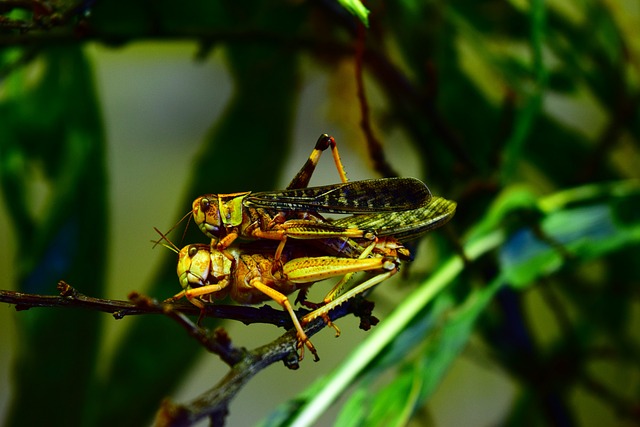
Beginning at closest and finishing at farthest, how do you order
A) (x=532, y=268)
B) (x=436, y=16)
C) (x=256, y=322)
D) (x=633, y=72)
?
(x=256, y=322)
(x=532, y=268)
(x=436, y=16)
(x=633, y=72)

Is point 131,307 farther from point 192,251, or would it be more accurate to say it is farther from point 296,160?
point 296,160

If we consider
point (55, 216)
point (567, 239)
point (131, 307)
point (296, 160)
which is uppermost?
point (55, 216)

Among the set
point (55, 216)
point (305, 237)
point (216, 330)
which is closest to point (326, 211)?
point (305, 237)

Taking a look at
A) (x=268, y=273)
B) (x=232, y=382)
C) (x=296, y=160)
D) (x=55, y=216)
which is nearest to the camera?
(x=232, y=382)

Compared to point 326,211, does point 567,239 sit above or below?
below

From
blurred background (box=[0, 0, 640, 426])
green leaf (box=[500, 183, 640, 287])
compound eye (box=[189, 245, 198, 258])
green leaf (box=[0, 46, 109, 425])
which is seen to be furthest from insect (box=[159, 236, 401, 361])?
green leaf (box=[500, 183, 640, 287])

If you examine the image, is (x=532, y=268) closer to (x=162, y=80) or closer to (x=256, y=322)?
(x=256, y=322)

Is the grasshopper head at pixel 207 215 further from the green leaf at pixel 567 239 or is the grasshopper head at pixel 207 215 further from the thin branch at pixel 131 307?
the green leaf at pixel 567 239

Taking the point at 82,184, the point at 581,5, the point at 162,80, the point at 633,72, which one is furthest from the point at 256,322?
the point at 633,72

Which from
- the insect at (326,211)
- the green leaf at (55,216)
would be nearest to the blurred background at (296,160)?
the green leaf at (55,216)
